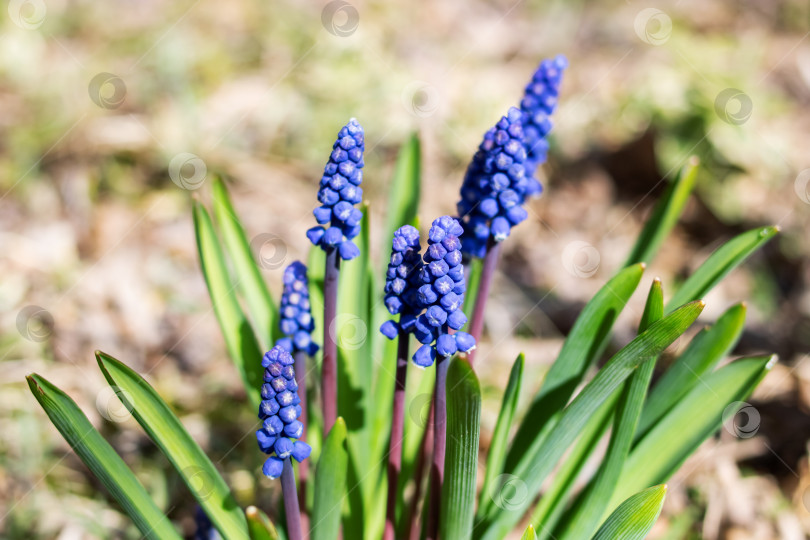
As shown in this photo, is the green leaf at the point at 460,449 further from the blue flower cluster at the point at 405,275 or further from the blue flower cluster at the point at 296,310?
the blue flower cluster at the point at 296,310

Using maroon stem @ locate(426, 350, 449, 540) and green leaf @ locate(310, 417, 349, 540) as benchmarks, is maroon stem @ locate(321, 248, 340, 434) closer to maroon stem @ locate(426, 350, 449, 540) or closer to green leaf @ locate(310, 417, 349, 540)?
green leaf @ locate(310, 417, 349, 540)

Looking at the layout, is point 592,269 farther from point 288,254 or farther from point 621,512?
point 621,512

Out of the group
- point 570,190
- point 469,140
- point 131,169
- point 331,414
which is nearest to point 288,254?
point 131,169
